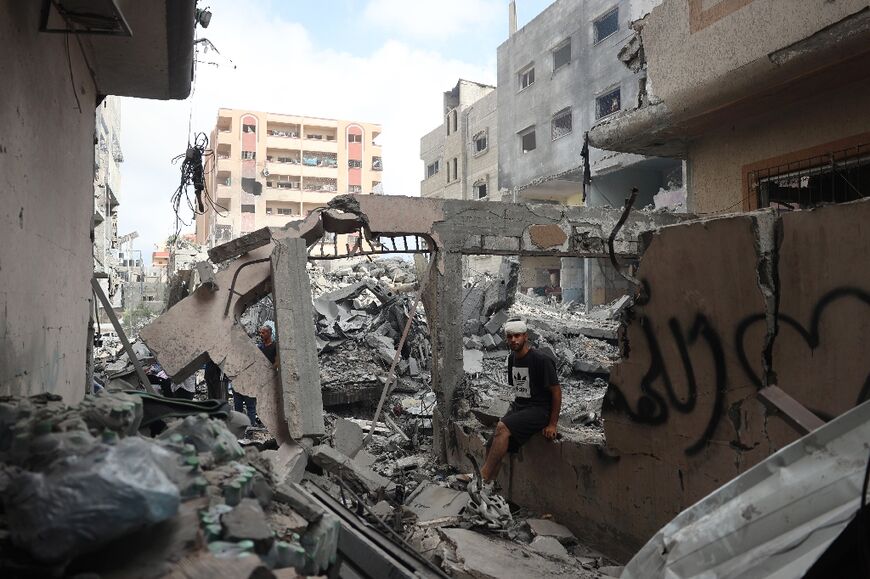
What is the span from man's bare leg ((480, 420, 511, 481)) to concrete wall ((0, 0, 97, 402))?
3.35 meters

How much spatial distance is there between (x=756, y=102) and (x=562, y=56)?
16840 mm

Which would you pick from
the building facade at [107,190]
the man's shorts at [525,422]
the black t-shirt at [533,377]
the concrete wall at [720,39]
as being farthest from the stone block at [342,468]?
the building facade at [107,190]

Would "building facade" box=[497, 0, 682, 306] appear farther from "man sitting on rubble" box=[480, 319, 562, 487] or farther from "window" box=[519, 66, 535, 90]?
"man sitting on rubble" box=[480, 319, 562, 487]

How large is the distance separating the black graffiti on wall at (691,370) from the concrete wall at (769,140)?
4.81 meters

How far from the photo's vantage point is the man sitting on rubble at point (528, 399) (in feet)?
17.3

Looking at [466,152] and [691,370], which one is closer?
[691,370]

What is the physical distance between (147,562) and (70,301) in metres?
3.64

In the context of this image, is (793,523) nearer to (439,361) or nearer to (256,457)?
(256,457)

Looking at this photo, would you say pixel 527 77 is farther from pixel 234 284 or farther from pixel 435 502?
pixel 435 502

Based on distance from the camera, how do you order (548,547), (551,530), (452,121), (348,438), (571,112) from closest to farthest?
(548,547) < (551,530) < (348,438) < (571,112) < (452,121)

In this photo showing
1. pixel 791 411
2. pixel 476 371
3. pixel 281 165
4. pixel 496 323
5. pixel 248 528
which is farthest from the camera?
pixel 281 165

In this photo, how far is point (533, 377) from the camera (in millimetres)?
5289

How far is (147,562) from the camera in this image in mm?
1383

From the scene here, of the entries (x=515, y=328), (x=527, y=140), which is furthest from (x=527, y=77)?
(x=515, y=328)
